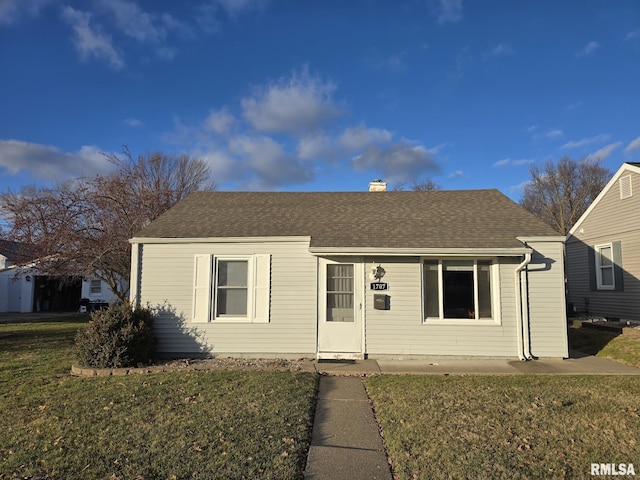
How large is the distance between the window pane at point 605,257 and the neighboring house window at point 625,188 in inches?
77.0

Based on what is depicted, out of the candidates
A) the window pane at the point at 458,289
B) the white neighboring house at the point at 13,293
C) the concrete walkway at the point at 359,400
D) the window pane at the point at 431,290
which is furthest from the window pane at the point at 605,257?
the white neighboring house at the point at 13,293

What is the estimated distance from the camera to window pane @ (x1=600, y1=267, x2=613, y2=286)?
14.7 metres

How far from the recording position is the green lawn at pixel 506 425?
13.5ft

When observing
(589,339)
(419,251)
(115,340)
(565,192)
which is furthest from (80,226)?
(565,192)

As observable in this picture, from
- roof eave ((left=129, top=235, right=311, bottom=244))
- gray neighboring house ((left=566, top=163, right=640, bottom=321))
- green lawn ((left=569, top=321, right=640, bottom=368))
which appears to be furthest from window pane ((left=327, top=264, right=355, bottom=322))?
gray neighboring house ((left=566, top=163, right=640, bottom=321))

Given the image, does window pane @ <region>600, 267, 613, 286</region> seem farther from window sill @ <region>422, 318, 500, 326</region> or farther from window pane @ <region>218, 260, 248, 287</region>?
window pane @ <region>218, 260, 248, 287</region>

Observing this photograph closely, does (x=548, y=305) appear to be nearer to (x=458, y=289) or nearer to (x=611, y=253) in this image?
(x=458, y=289)

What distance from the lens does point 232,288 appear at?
389 inches

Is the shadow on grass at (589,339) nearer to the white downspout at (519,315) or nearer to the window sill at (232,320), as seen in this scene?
the white downspout at (519,315)

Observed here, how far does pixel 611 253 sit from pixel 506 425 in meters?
12.6

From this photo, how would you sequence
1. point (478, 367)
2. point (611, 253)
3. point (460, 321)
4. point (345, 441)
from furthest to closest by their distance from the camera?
point (611, 253)
point (460, 321)
point (478, 367)
point (345, 441)

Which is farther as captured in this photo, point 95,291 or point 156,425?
point 95,291

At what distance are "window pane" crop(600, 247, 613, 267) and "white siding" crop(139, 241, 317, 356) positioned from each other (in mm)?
11697

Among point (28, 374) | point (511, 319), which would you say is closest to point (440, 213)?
point (511, 319)
